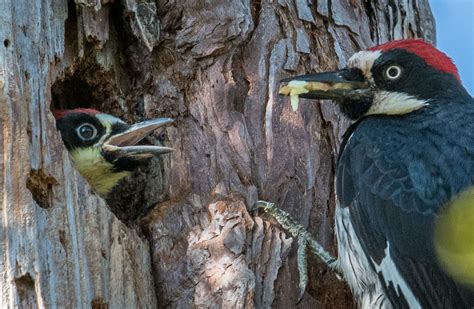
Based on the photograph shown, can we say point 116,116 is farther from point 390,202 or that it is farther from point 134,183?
point 390,202

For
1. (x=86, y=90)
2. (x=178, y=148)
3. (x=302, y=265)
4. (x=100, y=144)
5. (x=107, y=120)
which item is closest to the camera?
(x=302, y=265)

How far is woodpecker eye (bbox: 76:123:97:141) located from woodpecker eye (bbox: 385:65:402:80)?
1584 millimetres

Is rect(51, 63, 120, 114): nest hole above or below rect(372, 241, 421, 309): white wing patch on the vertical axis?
above

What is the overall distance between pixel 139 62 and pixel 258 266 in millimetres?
1426

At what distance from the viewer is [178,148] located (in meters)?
4.87

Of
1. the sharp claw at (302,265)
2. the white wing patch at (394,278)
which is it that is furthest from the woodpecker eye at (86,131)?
the white wing patch at (394,278)

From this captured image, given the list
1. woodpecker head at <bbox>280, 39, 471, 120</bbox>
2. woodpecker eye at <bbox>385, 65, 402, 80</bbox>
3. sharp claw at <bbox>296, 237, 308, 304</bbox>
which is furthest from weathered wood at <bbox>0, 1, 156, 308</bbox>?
woodpecker eye at <bbox>385, 65, 402, 80</bbox>

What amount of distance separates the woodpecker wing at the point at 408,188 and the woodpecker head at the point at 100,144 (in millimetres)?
1187

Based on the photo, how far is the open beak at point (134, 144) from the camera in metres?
4.80

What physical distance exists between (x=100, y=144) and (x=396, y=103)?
1634mm

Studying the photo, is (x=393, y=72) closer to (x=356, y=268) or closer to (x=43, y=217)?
(x=356, y=268)

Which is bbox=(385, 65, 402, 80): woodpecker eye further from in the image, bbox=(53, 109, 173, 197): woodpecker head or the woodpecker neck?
the woodpecker neck

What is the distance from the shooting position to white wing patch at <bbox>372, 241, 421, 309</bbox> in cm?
404

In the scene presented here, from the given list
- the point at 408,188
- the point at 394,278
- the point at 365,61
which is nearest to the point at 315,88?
the point at 365,61
